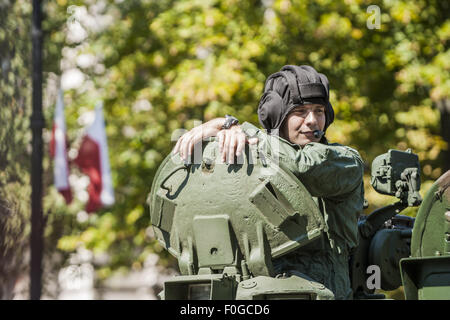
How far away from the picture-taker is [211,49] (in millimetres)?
→ 12234

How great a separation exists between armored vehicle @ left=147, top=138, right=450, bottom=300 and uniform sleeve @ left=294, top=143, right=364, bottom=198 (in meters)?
0.10

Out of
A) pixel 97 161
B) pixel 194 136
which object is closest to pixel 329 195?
pixel 194 136

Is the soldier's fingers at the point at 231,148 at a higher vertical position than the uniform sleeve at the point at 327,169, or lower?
higher

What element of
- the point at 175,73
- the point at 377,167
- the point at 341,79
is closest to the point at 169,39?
the point at 175,73

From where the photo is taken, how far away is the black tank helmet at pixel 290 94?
437 cm

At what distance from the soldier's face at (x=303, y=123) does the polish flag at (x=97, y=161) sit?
7.74 metres

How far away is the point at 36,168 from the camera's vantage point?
9047mm

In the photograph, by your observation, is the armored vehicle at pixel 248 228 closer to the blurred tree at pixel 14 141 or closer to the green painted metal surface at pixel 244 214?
the green painted metal surface at pixel 244 214

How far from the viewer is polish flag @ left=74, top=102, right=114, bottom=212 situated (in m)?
11.9

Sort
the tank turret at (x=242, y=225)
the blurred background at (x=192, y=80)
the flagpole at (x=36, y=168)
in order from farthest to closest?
the blurred background at (x=192, y=80) < the flagpole at (x=36, y=168) < the tank turret at (x=242, y=225)

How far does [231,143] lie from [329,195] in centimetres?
58

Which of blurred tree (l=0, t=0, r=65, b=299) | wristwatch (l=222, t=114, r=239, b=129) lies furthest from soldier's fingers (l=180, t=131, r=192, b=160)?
blurred tree (l=0, t=0, r=65, b=299)

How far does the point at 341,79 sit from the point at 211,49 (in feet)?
6.54

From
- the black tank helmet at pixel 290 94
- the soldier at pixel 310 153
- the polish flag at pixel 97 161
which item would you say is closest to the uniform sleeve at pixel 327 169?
the soldier at pixel 310 153
